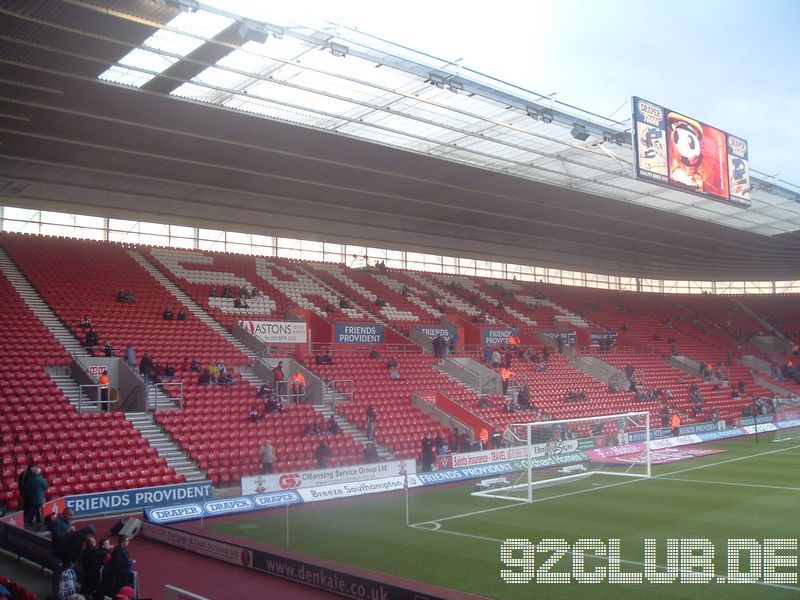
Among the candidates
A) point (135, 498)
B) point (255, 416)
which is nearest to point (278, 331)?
point (255, 416)

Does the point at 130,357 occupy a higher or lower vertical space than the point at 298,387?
higher

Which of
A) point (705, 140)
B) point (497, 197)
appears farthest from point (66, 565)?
point (497, 197)

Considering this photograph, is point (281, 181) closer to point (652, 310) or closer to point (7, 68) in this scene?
point (7, 68)

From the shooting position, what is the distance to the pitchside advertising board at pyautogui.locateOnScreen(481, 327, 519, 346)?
38.5 metres

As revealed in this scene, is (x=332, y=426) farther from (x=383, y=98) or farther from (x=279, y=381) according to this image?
(x=383, y=98)

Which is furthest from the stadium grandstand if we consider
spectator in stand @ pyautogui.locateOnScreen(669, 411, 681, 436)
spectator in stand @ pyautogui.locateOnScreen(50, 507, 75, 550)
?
spectator in stand @ pyautogui.locateOnScreen(669, 411, 681, 436)

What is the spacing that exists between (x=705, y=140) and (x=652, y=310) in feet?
107

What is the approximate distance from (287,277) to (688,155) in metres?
19.6

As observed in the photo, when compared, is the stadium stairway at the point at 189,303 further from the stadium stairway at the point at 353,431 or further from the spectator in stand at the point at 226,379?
the stadium stairway at the point at 353,431

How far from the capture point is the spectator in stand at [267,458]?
21.6 meters

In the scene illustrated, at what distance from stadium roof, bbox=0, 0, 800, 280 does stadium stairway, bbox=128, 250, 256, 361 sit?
2.62 meters

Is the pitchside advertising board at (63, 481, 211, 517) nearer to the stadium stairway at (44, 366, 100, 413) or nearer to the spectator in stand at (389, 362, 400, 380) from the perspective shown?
the stadium stairway at (44, 366, 100, 413)

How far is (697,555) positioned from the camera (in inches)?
538

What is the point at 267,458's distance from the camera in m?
21.6
